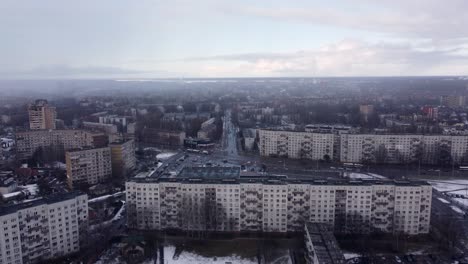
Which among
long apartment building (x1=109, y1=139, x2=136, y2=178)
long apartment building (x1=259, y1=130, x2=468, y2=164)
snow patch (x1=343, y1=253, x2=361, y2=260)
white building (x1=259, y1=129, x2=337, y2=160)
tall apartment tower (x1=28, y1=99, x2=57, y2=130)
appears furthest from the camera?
tall apartment tower (x1=28, y1=99, x2=57, y2=130)

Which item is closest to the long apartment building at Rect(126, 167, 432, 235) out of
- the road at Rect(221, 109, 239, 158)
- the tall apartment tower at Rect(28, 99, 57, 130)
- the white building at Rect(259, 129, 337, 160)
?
the white building at Rect(259, 129, 337, 160)

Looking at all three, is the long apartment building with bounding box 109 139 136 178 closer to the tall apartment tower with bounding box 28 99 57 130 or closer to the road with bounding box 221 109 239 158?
the road with bounding box 221 109 239 158

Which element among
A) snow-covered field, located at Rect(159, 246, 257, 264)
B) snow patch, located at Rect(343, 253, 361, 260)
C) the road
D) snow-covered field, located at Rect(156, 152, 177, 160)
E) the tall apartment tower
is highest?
the tall apartment tower

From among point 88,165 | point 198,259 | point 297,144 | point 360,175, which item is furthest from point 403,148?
point 88,165

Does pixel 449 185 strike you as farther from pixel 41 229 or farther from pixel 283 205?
pixel 41 229

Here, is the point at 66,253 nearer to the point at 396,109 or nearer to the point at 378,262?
the point at 378,262

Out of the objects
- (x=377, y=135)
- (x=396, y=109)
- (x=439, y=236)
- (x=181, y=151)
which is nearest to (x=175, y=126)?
(x=181, y=151)

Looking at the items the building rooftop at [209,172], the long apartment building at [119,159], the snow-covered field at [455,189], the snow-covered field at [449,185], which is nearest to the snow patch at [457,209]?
the snow-covered field at [455,189]
